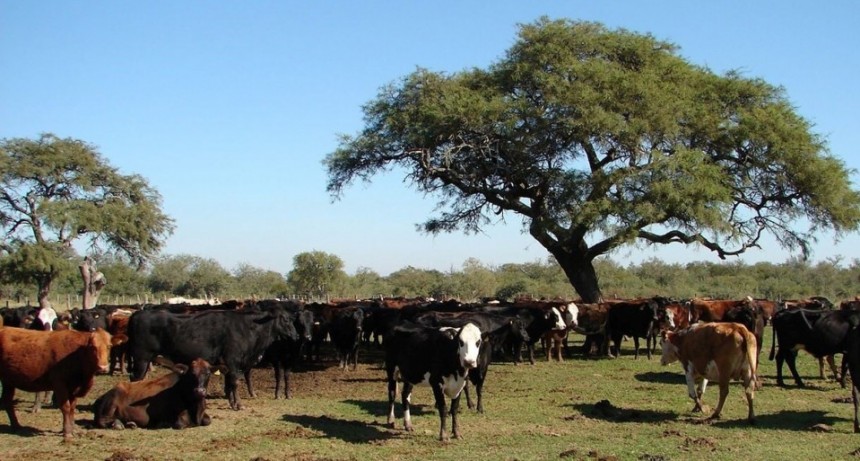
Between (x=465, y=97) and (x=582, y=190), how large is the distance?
208 inches

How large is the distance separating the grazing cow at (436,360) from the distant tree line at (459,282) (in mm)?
47681

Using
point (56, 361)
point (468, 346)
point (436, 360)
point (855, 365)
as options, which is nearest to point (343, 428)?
point (436, 360)

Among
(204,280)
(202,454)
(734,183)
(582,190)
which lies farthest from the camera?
(204,280)

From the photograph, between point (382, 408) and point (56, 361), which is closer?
point (56, 361)

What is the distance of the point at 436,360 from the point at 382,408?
2.93 m

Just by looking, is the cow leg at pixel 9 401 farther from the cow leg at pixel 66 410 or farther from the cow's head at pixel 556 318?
the cow's head at pixel 556 318

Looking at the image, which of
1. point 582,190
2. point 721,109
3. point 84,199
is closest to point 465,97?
point 582,190

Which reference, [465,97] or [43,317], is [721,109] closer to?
[465,97]

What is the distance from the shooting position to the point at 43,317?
58.4ft

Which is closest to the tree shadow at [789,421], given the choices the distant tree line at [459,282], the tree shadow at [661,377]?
the tree shadow at [661,377]

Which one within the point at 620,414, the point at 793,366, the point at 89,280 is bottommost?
the point at 620,414

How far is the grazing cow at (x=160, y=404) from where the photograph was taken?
11.3 meters

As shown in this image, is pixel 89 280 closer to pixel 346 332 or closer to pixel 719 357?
pixel 346 332

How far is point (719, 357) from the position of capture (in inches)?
484
